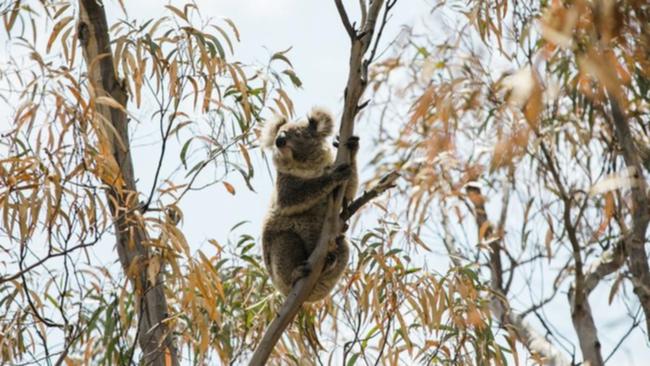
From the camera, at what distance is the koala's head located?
428 centimetres

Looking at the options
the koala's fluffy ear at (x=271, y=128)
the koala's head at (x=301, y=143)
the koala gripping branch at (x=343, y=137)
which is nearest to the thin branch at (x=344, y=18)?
the koala gripping branch at (x=343, y=137)

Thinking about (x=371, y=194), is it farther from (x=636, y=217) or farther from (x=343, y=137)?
(x=636, y=217)

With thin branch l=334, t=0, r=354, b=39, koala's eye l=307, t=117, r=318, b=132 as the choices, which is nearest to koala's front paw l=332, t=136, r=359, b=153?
thin branch l=334, t=0, r=354, b=39

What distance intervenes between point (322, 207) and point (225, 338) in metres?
0.73

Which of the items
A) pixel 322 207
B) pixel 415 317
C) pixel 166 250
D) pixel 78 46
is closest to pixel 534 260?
pixel 415 317

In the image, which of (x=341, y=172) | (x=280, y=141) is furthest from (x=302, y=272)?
(x=280, y=141)

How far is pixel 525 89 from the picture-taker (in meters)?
1.67

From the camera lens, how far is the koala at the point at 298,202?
404cm

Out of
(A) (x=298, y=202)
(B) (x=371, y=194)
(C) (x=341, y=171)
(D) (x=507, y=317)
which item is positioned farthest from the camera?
(D) (x=507, y=317)

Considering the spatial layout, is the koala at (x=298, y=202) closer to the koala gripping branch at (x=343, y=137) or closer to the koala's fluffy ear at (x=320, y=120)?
the koala's fluffy ear at (x=320, y=120)

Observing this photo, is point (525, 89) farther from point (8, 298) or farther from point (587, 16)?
point (8, 298)

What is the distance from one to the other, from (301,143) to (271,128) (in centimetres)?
17

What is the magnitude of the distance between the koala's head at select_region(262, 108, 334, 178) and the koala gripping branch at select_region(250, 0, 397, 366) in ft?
3.23

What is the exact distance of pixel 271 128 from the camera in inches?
175
